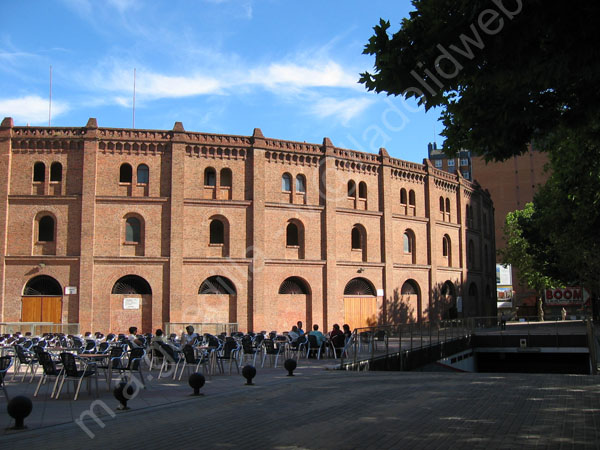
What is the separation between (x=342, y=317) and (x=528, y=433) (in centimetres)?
2519

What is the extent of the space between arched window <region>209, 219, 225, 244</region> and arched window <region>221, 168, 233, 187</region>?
203 cm

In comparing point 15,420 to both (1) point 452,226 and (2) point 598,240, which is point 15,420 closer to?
(2) point 598,240

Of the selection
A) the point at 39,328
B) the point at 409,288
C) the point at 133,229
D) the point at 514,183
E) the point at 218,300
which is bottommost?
the point at 39,328

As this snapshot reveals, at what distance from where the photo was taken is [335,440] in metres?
7.42

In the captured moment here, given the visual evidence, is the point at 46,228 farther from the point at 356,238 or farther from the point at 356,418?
the point at 356,418

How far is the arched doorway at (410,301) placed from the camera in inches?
1420

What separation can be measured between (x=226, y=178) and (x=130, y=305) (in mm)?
8340

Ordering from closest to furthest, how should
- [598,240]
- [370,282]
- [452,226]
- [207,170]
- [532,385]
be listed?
[532,385], [598,240], [207,170], [370,282], [452,226]

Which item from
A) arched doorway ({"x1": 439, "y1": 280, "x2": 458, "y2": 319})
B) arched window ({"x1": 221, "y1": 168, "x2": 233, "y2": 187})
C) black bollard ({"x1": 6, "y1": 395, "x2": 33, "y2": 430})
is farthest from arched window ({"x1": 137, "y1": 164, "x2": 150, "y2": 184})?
black bollard ({"x1": 6, "y1": 395, "x2": 33, "y2": 430})

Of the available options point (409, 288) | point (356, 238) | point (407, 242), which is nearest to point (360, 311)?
point (356, 238)

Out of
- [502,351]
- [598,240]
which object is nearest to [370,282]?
[502,351]

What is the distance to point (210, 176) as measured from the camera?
102ft

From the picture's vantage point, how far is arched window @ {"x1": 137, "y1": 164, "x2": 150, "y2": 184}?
2989 cm

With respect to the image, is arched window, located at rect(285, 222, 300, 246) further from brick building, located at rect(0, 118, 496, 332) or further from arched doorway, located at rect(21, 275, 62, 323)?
arched doorway, located at rect(21, 275, 62, 323)
